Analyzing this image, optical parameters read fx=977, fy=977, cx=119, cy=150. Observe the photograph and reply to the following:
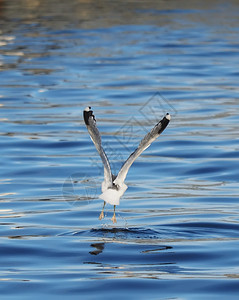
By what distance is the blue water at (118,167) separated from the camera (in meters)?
8.93

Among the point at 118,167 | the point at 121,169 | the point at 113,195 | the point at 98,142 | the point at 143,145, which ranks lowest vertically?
the point at 113,195

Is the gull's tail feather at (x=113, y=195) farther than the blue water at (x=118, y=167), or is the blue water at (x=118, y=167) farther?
the blue water at (x=118, y=167)

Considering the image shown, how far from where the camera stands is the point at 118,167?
607 inches

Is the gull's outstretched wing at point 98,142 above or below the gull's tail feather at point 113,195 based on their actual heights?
above

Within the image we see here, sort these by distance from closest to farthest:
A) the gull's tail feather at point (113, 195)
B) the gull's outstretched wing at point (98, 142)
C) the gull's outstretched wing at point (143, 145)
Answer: the gull's tail feather at point (113, 195)
the gull's outstretched wing at point (143, 145)
the gull's outstretched wing at point (98, 142)

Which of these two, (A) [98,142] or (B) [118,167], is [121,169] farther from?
(B) [118,167]

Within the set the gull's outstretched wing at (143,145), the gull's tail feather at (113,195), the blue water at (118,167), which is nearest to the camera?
the gull's tail feather at (113,195)

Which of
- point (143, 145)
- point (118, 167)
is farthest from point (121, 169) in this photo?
point (118, 167)

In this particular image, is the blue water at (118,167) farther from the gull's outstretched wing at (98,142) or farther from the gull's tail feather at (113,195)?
the gull's outstretched wing at (98,142)

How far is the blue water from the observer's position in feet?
29.3

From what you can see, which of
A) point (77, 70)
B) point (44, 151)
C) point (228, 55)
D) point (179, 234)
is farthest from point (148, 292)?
point (228, 55)

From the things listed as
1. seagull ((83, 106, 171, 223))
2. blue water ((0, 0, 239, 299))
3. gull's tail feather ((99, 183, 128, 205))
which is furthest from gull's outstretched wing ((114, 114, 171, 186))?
blue water ((0, 0, 239, 299))

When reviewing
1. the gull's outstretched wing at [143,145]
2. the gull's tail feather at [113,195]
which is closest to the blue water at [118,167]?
the gull's tail feather at [113,195]

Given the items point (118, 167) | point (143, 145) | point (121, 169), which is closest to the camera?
point (143, 145)
